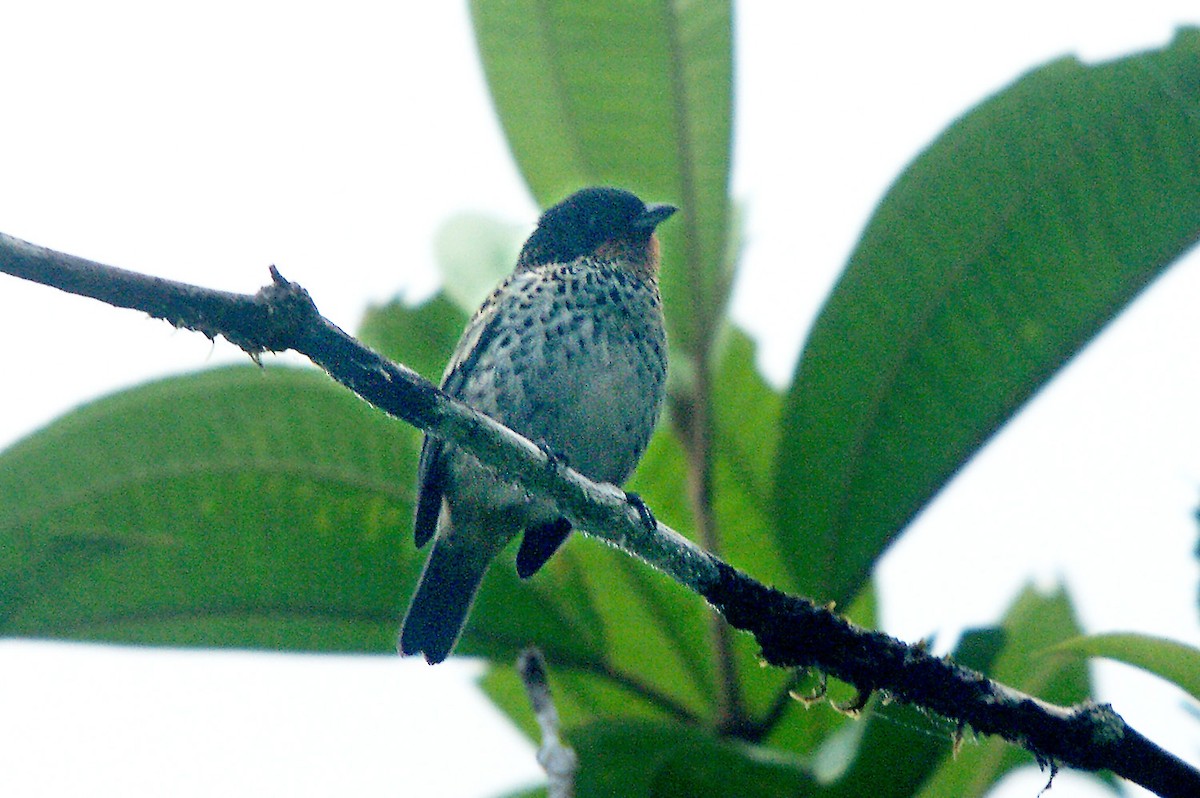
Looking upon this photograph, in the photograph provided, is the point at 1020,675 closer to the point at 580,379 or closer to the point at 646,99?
the point at 580,379

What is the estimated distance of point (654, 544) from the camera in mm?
2330

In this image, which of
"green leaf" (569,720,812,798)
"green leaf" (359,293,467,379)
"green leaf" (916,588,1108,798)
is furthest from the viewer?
"green leaf" (359,293,467,379)

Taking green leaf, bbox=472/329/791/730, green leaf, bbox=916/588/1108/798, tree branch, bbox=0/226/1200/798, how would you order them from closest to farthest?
tree branch, bbox=0/226/1200/798, green leaf, bbox=916/588/1108/798, green leaf, bbox=472/329/791/730

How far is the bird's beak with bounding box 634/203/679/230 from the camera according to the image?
368cm

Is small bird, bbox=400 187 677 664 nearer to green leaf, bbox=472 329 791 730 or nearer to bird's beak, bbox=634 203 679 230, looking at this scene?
bird's beak, bbox=634 203 679 230

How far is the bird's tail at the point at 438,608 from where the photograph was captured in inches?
131

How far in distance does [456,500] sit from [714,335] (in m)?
0.85

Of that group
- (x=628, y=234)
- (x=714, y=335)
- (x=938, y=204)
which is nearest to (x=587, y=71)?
(x=628, y=234)

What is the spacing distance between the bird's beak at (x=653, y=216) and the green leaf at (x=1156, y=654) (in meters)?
1.70

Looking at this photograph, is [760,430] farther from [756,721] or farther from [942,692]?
[942,692]

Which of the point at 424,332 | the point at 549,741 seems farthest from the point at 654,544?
the point at 424,332

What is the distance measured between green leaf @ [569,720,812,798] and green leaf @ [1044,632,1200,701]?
2.21 ft

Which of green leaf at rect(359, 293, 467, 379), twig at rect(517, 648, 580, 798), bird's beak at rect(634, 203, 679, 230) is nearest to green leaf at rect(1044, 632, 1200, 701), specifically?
twig at rect(517, 648, 580, 798)

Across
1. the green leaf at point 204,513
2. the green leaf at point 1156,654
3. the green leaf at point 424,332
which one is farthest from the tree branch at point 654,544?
the green leaf at point 424,332
